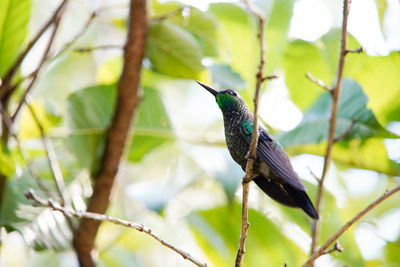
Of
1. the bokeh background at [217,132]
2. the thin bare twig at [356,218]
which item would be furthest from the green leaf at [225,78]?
the thin bare twig at [356,218]

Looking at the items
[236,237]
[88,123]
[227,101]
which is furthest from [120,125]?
[236,237]

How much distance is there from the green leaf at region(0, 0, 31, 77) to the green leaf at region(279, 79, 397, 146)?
156 cm

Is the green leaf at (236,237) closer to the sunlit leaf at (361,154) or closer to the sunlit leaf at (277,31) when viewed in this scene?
the sunlit leaf at (361,154)

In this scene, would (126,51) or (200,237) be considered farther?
(200,237)

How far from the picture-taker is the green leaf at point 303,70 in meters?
3.33

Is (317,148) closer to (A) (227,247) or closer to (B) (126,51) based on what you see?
(A) (227,247)

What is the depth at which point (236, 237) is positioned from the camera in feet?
10.3

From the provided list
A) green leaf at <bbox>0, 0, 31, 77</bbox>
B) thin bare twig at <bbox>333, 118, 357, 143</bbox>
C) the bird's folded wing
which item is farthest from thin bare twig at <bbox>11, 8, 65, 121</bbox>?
thin bare twig at <bbox>333, 118, 357, 143</bbox>

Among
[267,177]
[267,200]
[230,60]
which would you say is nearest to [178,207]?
[267,200]

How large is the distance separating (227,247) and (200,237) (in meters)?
0.17

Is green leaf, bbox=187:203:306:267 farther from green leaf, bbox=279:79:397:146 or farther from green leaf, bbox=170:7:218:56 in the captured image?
green leaf, bbox=170:7:218:56

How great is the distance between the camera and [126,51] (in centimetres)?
280

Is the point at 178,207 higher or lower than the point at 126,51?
lower

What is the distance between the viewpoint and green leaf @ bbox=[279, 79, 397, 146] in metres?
2.62
